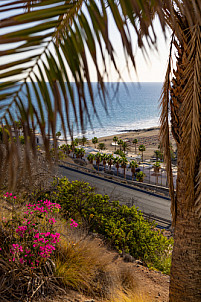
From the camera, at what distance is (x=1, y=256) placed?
17.4ft

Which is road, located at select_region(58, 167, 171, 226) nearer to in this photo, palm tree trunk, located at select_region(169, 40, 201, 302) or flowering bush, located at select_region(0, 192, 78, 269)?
flowering bush, located at select_region(0, 192, 78, 269)

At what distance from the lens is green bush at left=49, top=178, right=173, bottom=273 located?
357 inches

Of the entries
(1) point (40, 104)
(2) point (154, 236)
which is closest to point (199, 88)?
(1) point (40, 104)

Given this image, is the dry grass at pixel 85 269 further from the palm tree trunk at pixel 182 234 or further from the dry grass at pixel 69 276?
the palm tree trunk at pixel 182 234

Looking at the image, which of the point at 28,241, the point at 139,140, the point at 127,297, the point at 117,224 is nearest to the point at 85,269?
the point at 127,297

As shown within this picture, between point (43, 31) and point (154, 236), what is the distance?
932 centimetres

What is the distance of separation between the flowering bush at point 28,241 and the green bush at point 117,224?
305 centimetres

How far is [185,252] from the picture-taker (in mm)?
4578

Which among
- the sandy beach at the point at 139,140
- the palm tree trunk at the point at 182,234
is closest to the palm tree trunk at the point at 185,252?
the palm tree trunk at the point at 182,234

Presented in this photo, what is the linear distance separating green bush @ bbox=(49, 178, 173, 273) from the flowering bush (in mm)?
3053

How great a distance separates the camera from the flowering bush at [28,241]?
5.30 m

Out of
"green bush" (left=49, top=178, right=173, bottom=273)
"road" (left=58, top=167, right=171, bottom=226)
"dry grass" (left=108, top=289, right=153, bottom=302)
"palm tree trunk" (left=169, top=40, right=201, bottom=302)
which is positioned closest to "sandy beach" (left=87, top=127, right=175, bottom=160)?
"road" (left=58, top=167, right=171, bottom=226)

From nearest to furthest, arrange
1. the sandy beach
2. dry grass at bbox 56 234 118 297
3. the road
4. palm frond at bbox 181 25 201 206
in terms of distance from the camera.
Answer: palm frond at bbox 181 25 201 206 < dry grass at bbox 56 234 118 297 < the road < the sandy beach

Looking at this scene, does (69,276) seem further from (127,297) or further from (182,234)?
(182,234)
